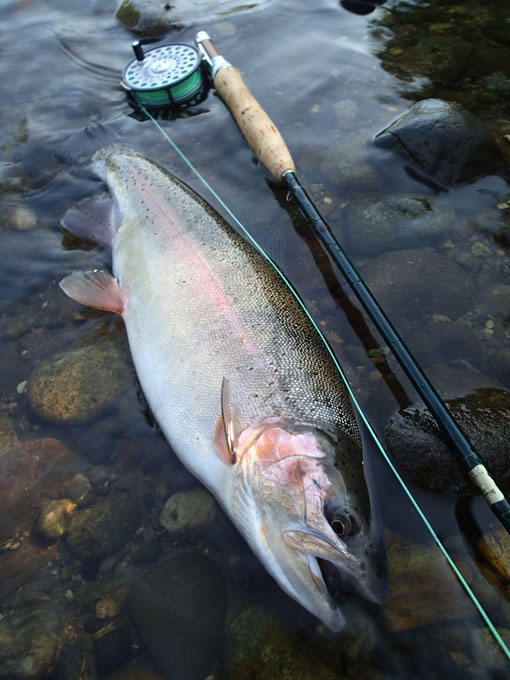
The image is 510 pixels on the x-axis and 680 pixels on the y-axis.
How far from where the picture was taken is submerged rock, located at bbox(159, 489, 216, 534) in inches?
107

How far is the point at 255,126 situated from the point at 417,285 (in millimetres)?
1834

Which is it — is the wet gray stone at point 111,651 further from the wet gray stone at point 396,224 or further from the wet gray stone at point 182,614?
the wet gray stone at point 396,224

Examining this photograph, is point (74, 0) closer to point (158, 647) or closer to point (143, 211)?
point (143, 211)

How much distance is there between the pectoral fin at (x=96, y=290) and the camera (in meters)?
3.38

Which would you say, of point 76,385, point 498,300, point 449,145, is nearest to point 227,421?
point 76,385

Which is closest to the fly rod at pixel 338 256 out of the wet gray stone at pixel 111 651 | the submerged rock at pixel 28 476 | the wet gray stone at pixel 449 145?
the wet gray stone at pixel 449 145

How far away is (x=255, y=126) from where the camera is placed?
155 inches

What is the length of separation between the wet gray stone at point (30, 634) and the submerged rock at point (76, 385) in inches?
40.5

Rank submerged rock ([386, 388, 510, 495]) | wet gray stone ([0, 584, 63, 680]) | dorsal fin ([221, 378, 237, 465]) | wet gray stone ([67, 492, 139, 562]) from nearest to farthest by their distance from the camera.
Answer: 1. wet gray stone ([0, 584, 63, 680])
2. dorsal fin ([221, 378, 237, 465])
3. submerged rock ([386, 388, 510, 495])
4. wet gray stone ([67, 492, 139, 562])

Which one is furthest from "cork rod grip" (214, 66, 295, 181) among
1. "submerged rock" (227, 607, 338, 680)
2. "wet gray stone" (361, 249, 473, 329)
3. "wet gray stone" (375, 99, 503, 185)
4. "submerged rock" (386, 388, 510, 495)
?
"submerged rock" (227, 607, 338, 680)

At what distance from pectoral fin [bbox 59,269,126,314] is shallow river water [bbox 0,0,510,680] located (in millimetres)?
266

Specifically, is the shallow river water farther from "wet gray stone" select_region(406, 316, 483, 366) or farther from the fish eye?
the fish eye

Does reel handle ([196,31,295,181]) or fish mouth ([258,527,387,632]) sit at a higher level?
reel handle ([196,31,295,181])

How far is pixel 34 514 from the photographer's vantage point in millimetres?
2863
